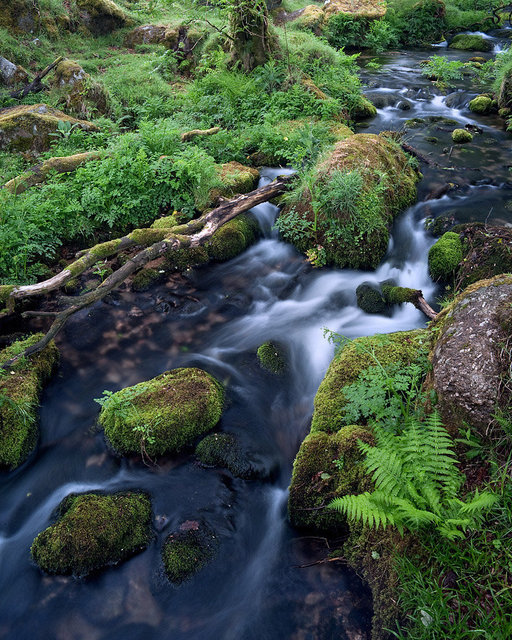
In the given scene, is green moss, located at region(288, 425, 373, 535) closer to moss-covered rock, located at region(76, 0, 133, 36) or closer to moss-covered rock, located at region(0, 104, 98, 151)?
moss-covered rock, located at region(0, 104, 98, 151)

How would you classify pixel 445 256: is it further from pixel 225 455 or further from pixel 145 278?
pixel 145 278

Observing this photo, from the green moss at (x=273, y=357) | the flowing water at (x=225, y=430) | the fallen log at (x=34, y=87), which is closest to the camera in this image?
the flowing water at (x=225, y=430)

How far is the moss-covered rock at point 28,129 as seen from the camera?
8.39 meters

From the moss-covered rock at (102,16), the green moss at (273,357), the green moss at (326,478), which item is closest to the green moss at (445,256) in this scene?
the green moss at (273,357)

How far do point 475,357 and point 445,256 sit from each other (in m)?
3.37

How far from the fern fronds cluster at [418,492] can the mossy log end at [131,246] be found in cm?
396

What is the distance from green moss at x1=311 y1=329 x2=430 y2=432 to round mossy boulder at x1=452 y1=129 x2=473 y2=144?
7.36 metres

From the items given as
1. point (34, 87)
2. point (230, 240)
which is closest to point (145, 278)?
point (230, 240)

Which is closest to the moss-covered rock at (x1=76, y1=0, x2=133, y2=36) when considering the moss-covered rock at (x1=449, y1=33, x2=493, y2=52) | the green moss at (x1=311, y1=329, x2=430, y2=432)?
the moss-covered rock at (x1=449, y1=33, x2=493, y2=52)

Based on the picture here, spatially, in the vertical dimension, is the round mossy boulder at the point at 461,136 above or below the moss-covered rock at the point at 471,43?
below

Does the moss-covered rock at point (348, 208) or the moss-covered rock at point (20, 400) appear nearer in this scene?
the moss-covered rock at point (20, 400)

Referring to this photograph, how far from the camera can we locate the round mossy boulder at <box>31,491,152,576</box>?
136 inches

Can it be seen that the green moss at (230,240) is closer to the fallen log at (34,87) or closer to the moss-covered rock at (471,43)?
the fallen log at (34,87)

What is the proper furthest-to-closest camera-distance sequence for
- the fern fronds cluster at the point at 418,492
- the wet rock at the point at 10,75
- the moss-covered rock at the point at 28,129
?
1. the wet rock at the point at 10,75
2. the moss-covered rock at the point at 28,129
3. the fern fronds cluster at the point at 418,492
